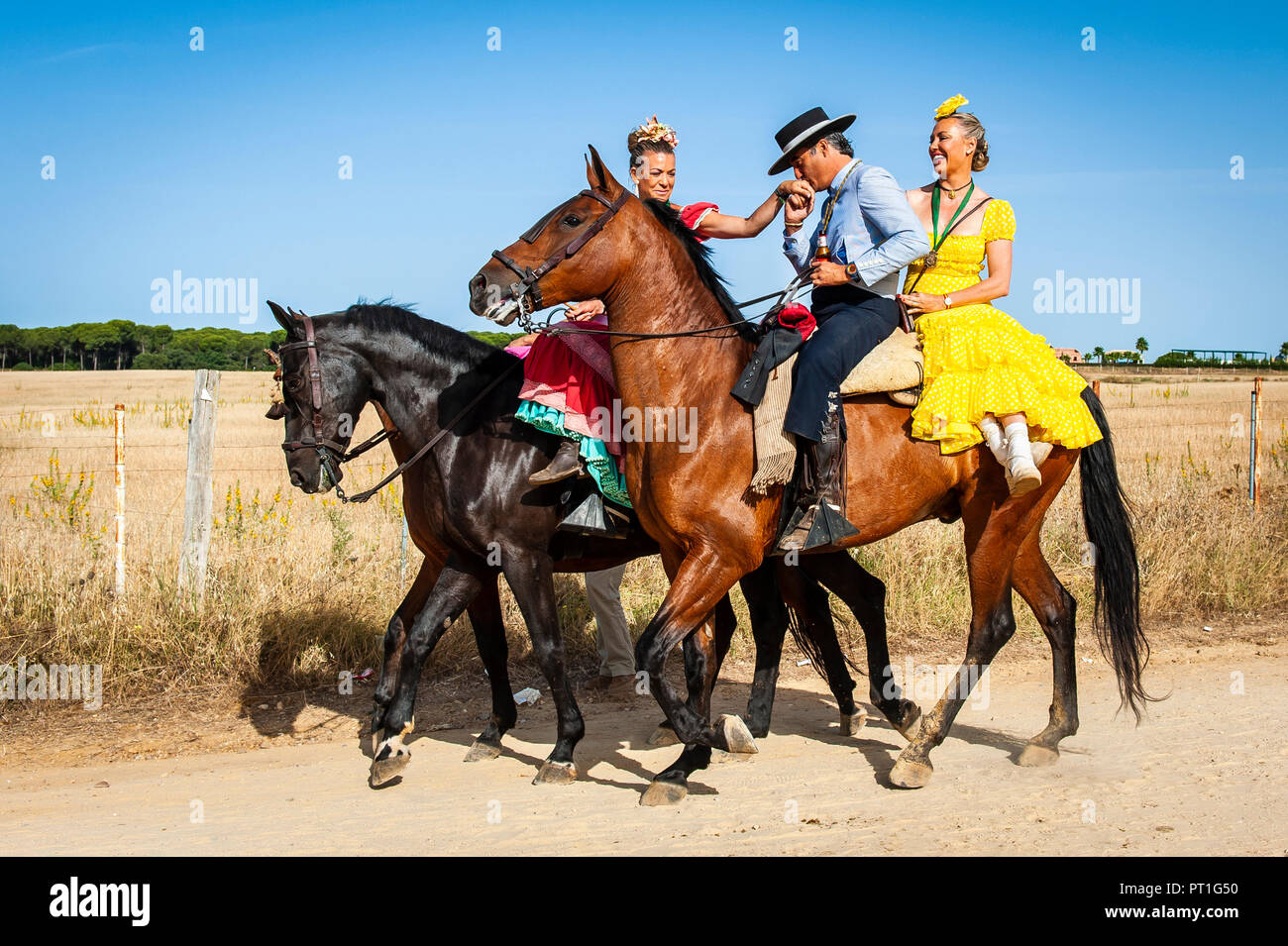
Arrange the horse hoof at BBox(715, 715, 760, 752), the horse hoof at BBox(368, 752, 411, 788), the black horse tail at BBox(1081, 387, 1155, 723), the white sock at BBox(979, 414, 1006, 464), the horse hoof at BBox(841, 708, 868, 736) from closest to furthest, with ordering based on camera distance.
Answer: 1. the white sock at BBox(979, 414, 1006, 464)
2. the horse hoof at BBox(368, 752, 411, 788)
3. the horse hoof at BBox(715, 715, 760, 752)
4. the black horse tail at BBox(1081, 387, 1155, 723)
5. the horse hoof at BBox(841, 708, 868, 736)

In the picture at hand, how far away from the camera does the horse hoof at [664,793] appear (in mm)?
5230

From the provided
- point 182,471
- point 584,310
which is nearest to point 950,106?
point 584,310

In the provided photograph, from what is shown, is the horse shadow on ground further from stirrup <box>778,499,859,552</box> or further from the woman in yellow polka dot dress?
the woman in yellow polka dot dress

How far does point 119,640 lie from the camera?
24.0ft

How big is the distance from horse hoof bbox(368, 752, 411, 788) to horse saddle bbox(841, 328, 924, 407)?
3.02m

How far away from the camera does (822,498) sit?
17.0ft

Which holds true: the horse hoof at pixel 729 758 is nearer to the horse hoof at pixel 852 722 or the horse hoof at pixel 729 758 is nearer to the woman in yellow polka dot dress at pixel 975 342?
the horse hoof at pixel 852 722

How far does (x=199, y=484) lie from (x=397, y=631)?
9.27 ft

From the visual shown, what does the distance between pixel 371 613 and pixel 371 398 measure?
2674 millimetres

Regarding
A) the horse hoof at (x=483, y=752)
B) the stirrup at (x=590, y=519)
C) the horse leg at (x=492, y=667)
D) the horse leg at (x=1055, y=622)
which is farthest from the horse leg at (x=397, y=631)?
the horse leg at (x=1055, y=622)

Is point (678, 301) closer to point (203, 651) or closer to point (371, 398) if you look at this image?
point (371, 398)

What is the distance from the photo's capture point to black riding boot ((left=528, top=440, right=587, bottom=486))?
18.3 ft

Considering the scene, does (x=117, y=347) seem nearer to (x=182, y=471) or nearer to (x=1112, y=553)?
(x=182, y=471)

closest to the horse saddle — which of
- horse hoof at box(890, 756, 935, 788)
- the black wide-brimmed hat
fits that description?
the black wide-brimmed hat
